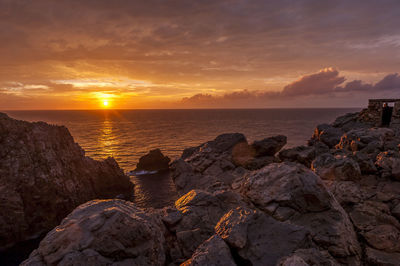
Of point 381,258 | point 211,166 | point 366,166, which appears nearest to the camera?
point 381,258

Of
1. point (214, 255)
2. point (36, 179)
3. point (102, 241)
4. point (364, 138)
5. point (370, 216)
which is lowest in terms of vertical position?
point (36, 179)

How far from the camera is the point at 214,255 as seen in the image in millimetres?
5777

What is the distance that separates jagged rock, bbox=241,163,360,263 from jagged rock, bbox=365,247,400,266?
404 millimetres

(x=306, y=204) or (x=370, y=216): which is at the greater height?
(x=306, y=204)

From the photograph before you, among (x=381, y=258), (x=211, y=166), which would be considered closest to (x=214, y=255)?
(x=381, y=258)

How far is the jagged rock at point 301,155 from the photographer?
64.8ft

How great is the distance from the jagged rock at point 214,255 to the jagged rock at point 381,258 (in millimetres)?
5563

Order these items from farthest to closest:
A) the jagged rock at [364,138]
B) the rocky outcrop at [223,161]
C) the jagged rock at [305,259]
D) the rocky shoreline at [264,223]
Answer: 1. the rocky outcrop at [223,161]
2. the jagged rock at [364,138]
3. the rocky shoreline at [264,223]
4. the jagged rock at [305,259]

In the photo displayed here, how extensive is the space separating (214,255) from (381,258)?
20.9 feet

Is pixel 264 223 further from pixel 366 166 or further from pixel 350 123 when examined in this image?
pixel 350 123

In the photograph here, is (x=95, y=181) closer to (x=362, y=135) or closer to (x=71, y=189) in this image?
(x=71, y=189)

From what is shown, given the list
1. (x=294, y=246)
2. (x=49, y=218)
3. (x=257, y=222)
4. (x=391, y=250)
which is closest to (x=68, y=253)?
(x=257, y=222)

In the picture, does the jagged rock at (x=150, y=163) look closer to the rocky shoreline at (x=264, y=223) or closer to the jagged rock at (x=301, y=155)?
the jagged rock at (x=301, y=155)

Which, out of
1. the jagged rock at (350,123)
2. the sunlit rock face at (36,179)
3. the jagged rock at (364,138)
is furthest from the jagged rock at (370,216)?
the sunlit rock face at (36,179)
